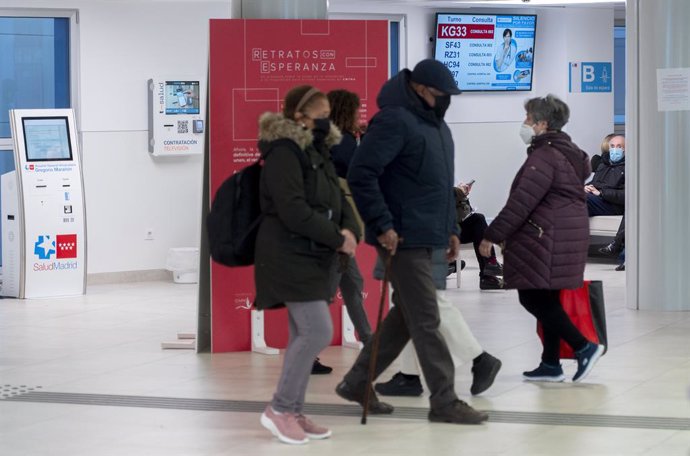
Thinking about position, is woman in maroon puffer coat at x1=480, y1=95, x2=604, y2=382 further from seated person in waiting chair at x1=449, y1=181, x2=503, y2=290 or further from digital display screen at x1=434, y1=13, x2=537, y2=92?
digital display screen at x1=434, y1=13, x2=537, y2=92

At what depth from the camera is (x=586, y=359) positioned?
6.39 meters

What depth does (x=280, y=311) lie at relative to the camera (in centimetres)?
761

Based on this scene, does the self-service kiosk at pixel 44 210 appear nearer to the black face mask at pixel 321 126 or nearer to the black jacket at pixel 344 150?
the black jacket at pixel 344 150

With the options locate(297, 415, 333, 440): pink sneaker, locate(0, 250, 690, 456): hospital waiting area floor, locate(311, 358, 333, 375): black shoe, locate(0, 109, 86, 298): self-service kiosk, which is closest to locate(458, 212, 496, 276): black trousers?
locate(0, 250, 690, 456): hospital waiting area floor

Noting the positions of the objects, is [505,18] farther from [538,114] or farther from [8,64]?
[538,114]

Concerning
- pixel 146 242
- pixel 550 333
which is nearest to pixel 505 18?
pixel 146 242

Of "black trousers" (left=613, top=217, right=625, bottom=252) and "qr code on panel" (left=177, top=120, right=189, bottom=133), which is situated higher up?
"qr code on panel" (left=177, top=120, right=189, bottom=133)

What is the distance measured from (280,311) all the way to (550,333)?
184cm

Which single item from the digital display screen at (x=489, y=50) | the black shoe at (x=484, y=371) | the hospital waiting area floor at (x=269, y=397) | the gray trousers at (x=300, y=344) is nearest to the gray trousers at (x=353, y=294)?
the hospital waiting area floor at (x=269, y=397)

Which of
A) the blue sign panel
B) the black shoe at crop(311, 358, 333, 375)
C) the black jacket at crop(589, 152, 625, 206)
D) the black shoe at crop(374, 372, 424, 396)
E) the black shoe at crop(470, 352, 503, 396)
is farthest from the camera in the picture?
the blue sign panel

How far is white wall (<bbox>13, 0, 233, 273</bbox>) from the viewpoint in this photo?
11578mm

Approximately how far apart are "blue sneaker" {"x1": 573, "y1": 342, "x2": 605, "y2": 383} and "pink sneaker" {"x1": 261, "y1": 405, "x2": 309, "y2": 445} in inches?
70.4

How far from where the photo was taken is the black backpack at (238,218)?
514 centimetres

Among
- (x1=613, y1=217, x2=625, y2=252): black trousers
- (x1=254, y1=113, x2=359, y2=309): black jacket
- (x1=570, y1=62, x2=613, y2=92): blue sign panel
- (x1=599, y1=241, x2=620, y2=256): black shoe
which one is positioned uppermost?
(x1=570, y1=62, x2=613, y2=92): blue sign panel
